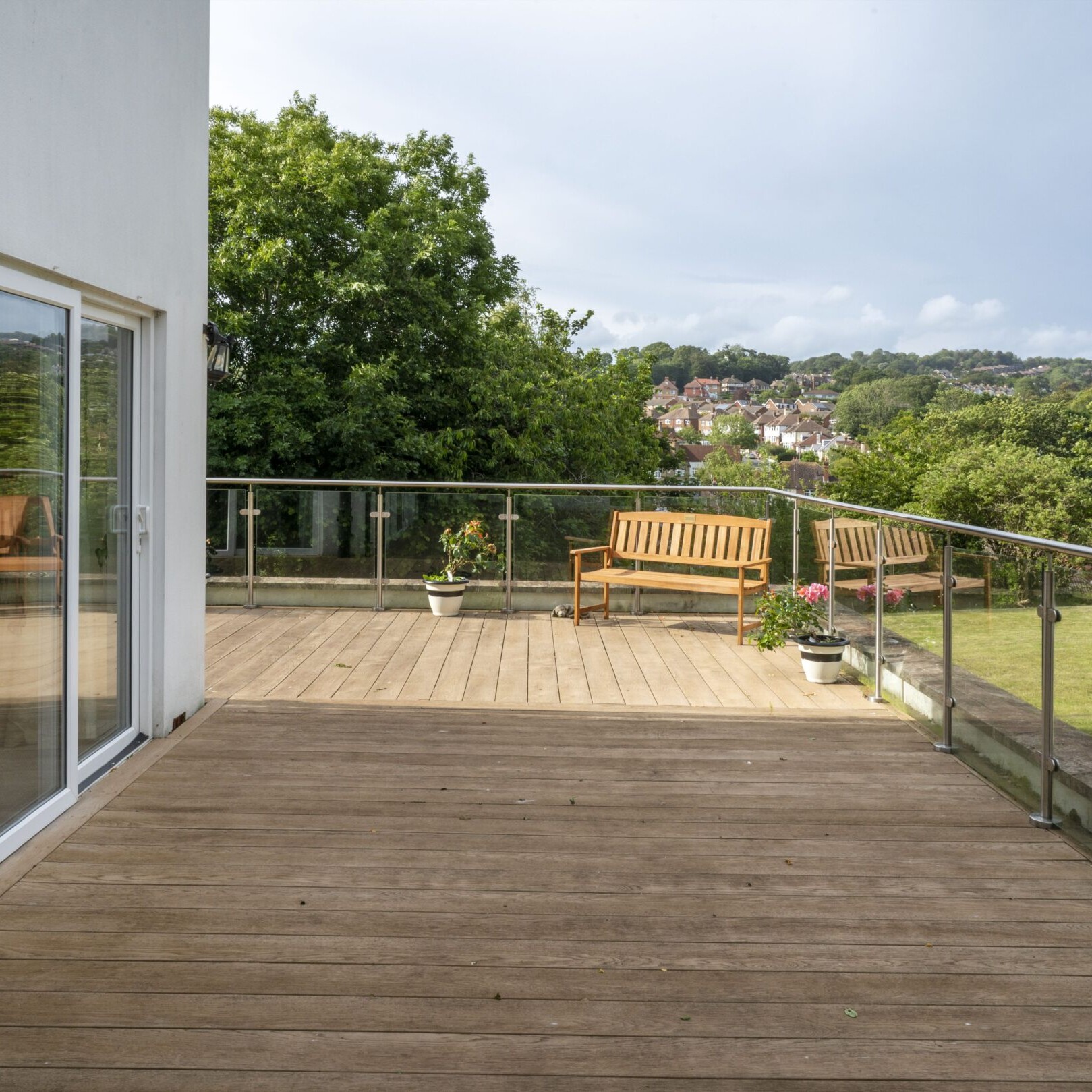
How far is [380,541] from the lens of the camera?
318 inches

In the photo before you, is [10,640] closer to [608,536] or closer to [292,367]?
[608,536]

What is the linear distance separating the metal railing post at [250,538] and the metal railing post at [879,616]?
14.9 ft

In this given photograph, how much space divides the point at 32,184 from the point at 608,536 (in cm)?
537

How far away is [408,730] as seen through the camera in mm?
4691

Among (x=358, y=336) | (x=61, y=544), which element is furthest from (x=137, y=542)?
(x=358, y=336)

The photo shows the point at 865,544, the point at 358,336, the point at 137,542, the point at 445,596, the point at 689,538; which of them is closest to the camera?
the point at 137,542

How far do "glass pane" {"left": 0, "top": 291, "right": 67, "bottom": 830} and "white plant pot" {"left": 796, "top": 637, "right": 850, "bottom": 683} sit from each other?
3.62 metres

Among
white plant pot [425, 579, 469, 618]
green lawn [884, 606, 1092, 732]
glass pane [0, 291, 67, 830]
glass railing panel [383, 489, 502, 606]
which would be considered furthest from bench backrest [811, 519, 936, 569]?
glass pane [0, 291, 67, 830]

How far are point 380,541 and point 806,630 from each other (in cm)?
337

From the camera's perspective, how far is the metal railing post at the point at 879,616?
5176mm

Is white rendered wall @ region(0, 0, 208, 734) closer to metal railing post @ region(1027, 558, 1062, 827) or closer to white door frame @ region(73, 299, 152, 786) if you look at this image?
white door frame @ region(73, 299, 152, 786)

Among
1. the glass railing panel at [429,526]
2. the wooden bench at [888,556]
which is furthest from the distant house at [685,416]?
the wooden bench at [888,556]

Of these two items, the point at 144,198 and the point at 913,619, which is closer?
the point at 144,198

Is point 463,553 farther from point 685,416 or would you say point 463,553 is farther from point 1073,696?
point 685,416
